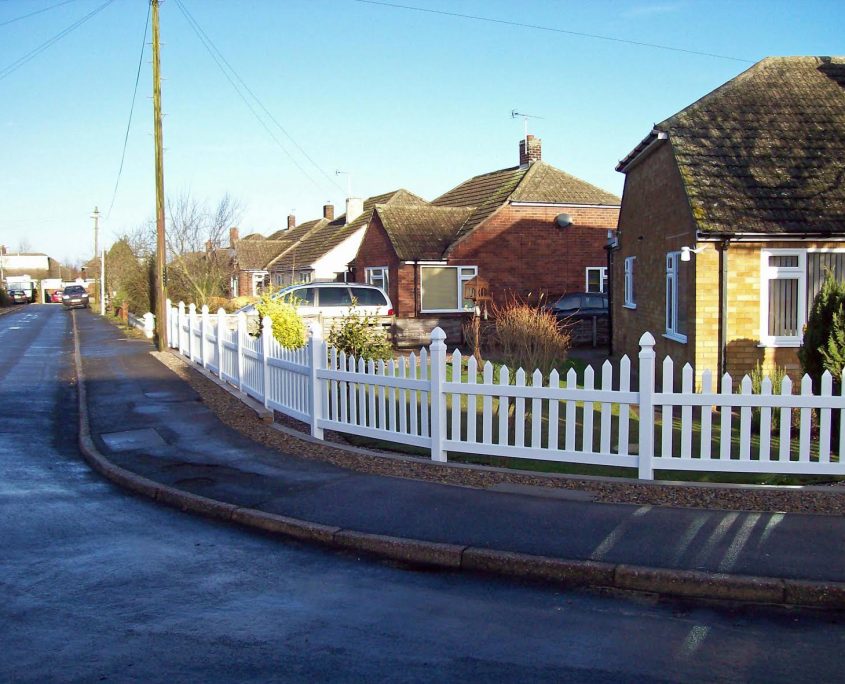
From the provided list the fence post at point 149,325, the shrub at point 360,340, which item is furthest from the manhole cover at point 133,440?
the fence post at point 149,325

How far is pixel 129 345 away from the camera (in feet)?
88.5

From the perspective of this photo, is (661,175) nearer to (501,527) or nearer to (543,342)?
(543,342)

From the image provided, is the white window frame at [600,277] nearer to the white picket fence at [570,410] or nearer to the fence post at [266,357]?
the white picket fence at [570,410]

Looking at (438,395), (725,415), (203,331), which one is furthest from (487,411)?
(203,331)

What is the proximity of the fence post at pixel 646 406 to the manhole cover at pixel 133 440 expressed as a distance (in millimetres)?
5765

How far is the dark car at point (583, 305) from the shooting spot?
25.3 meters

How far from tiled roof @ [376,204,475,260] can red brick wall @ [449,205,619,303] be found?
0.96 meters

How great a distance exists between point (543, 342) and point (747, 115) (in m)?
7.09

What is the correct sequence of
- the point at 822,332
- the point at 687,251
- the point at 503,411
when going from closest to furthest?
the point at 503,411, the point at 822,332, the point at 687,251

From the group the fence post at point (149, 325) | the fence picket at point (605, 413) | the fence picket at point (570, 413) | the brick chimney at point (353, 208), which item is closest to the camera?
the fence picket at point (605, 413)

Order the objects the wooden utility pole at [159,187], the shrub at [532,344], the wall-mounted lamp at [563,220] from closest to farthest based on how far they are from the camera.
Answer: the shrub at [532,344] → the wooden utility pole at [159,187] → the wall-mounted lamp at [563,220]

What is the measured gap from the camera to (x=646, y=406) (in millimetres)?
7715

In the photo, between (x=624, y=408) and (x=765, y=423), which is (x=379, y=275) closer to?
(x=624, y=408)

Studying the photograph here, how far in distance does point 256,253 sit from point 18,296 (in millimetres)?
43313
